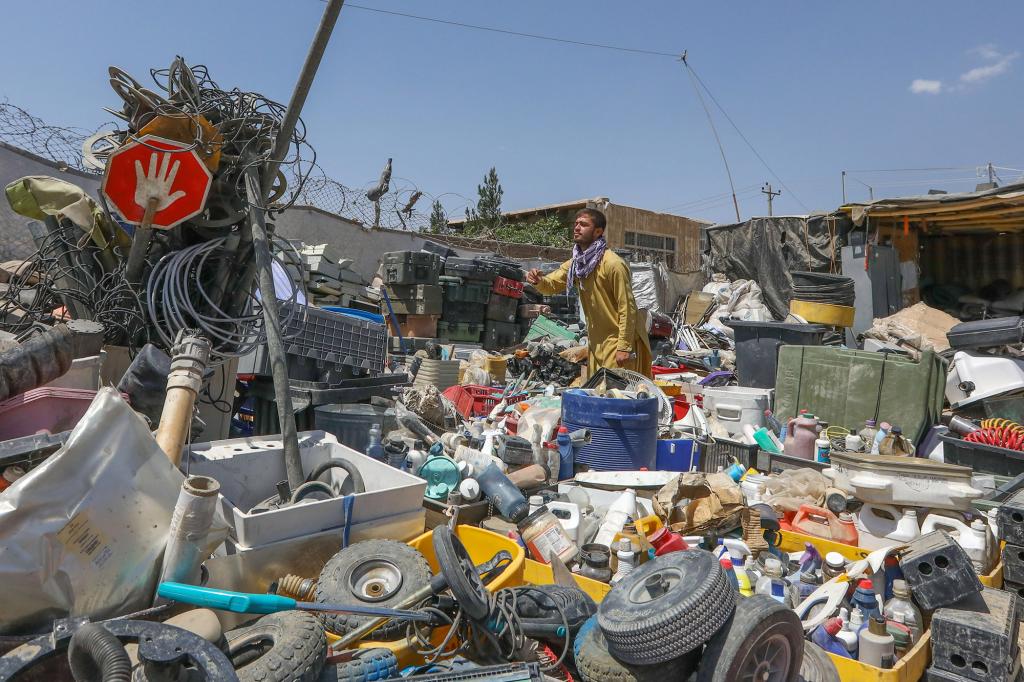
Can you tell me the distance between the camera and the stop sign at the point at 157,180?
345cm

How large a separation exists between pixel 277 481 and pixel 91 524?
120 cm

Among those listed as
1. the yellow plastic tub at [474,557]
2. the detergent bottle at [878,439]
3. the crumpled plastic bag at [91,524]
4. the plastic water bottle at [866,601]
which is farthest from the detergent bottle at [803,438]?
the crumpled plastic bag at [91,524]

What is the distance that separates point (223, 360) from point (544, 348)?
5283 millimetres

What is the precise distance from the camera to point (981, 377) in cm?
537

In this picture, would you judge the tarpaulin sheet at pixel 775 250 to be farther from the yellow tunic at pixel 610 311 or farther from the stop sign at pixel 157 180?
the stop sign at pixel 157 180

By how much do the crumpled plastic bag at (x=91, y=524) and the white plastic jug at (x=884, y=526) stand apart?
3087 mm

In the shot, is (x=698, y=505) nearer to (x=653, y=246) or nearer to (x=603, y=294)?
(x=603, y=294)

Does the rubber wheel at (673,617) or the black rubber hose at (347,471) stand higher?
the black rubber hose at (347,471)

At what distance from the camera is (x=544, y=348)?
8.52 meters

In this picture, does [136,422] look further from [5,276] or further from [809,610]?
[5,276]

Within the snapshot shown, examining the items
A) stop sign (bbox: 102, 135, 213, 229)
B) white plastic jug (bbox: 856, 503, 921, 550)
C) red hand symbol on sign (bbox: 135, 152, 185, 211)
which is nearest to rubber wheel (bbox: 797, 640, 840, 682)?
white plastic jug (bbox: 856, 503, 921, 550)

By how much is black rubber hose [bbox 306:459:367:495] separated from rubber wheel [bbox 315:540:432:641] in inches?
16.5

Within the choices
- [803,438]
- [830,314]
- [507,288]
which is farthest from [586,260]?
[507,288]

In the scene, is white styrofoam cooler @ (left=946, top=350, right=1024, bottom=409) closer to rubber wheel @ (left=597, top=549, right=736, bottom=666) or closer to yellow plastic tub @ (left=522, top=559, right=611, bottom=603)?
yellow plastic tub @ (left=522, top=559, right=611, bottom=603)
